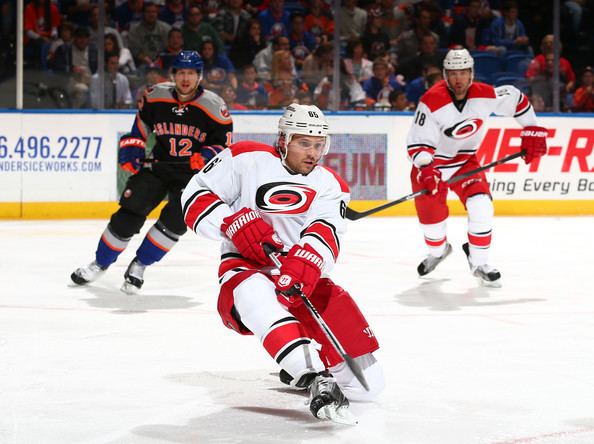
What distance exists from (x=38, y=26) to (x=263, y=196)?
18.7 ft

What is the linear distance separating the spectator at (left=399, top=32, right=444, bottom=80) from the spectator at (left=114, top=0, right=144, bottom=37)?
2188 mm

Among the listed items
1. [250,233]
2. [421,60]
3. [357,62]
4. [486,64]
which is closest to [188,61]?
[250,233]

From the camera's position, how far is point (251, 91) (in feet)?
28.0

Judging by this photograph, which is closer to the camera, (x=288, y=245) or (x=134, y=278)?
(x=288, y=245)

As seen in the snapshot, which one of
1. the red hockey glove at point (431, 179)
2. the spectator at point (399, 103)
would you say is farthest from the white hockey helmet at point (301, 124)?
the spectator at point (399, 103)

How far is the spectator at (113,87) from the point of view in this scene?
8234 mm

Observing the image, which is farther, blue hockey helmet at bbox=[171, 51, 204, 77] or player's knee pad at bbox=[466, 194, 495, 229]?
player's knee pad at bbox=[466, 194, 495, 229]

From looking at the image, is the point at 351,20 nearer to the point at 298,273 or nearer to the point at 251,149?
the point at 251,149

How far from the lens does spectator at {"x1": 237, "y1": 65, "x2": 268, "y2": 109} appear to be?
852 cm

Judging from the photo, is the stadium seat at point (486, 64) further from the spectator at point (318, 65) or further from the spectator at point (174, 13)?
the spectator at point (174, 13)

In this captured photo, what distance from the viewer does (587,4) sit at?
9.39m

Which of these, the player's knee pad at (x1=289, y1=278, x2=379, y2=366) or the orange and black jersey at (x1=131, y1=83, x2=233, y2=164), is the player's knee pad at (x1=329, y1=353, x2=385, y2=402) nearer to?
the player's knee pad at (x1=289, y1=278, x2=379, y2=366)

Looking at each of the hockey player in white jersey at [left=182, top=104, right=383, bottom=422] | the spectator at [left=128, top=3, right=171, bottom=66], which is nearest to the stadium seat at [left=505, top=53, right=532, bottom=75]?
the spectator at [left=128, top=3, right=171, bottom=66]

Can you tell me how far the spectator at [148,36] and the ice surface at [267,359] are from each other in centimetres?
257
